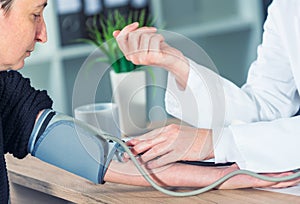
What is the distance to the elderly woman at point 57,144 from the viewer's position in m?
1.39

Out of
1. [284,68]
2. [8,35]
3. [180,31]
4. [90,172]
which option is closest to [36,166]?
[90,172]

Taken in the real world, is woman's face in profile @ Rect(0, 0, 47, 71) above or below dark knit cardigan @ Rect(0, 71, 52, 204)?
above

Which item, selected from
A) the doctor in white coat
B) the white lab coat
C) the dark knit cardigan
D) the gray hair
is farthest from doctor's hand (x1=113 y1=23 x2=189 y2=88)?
the gray hair

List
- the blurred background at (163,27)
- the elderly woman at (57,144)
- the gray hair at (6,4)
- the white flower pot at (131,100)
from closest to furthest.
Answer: the gray hair at (6,4) → the elderly woman at (57,144) → the white flower pot at (131,100) → the blurred background at (163,27)

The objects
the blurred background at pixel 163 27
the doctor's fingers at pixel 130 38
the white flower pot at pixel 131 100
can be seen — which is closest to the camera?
the doctor's fingers at pixel 130 38

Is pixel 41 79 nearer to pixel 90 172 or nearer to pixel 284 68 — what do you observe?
pixel 284 68

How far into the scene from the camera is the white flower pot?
1.87 meters

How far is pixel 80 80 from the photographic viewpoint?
1421 mm

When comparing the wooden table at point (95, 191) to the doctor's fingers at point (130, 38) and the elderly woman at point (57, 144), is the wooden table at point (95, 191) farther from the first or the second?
the doctor's fingers at point (130, 38)

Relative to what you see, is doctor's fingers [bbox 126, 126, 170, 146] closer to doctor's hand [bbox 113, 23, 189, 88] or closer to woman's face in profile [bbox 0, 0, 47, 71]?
doctor's hand [bbox 113, 23, 189, 88]

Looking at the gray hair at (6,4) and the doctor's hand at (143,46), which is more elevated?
the gray hair at (6,4)

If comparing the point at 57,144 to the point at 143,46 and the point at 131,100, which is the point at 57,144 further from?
the point at 131,100

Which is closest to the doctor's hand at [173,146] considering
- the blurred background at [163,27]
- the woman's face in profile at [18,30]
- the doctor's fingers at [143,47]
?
the doctor's fingers at [143,47]

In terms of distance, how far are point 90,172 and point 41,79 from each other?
1.93 metres
